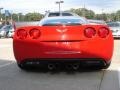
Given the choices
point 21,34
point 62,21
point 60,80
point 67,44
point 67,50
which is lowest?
point 60,80

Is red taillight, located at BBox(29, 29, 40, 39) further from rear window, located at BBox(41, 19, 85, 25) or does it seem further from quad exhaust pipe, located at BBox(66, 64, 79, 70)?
quad exhaust pipe, located at BBox(66, 64, 79, 70)

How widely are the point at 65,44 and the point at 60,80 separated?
80cm

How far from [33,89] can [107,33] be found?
2275 mm

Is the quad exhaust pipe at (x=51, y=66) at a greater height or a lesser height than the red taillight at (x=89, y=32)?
lesser

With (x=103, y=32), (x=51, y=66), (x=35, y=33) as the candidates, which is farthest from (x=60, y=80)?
(x=103, y=32)

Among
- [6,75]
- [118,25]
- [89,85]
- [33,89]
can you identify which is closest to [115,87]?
[89,85]

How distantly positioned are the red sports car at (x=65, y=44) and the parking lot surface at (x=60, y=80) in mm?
303

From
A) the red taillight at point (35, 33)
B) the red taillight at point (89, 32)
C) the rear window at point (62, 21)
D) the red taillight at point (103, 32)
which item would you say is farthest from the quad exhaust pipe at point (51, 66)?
the red taillight at point (103, 32)

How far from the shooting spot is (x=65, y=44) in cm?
811

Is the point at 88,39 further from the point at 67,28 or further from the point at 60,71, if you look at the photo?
the point at 60,71

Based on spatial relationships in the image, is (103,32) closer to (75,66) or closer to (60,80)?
(75,66)

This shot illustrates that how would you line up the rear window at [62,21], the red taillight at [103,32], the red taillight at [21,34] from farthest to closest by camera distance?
the rear window at [62,21], the red taillight at [21,34], the red taillight at [103,32]

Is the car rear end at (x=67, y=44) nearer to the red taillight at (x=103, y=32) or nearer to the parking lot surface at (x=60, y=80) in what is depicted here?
the red taillight at (x=103, y=32)

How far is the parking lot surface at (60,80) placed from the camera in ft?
22.8
